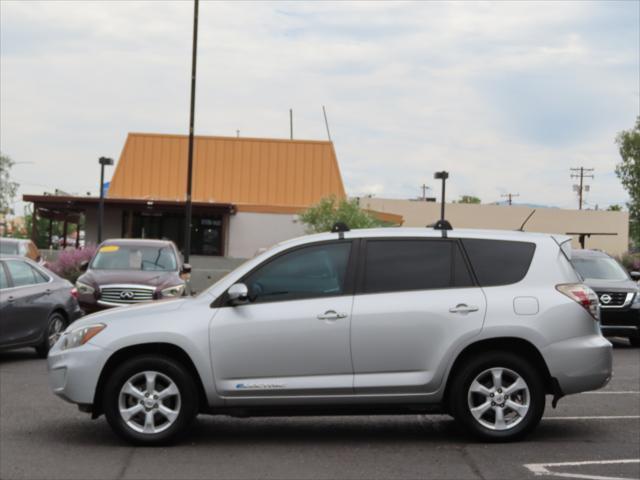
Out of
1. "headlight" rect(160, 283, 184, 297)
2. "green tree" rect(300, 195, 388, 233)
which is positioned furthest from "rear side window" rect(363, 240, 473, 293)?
"green tree" rect(300, 195, 388, 233)

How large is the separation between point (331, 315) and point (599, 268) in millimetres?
12403

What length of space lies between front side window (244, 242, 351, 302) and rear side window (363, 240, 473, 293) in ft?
0.77

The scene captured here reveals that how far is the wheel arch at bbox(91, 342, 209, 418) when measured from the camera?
8.83 metres

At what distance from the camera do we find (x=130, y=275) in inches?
749

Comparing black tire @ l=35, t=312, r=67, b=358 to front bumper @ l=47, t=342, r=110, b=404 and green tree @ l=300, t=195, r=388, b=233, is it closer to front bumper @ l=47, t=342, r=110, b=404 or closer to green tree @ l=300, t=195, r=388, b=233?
front bumper @ l=47, t=342, r=110, b=404

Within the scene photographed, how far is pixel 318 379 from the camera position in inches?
343

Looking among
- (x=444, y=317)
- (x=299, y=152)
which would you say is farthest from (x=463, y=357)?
(x=299, y=152)

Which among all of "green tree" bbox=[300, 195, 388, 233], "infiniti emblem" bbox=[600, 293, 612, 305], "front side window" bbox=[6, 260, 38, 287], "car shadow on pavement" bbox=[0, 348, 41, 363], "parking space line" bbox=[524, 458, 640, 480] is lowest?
"car shadow on pavement" bbox=[0, 348, 41, 363]

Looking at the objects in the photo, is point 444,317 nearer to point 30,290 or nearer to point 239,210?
point 30,290

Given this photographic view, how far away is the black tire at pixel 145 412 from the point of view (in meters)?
8.66

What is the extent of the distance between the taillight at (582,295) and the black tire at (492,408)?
0.70 m

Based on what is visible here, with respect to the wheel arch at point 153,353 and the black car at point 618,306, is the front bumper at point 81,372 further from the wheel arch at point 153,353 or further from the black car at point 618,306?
the black car at point 618,306

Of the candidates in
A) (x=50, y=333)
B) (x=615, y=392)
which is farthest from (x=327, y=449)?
(x=50, y=333)

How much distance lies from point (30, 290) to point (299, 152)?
120 feet
